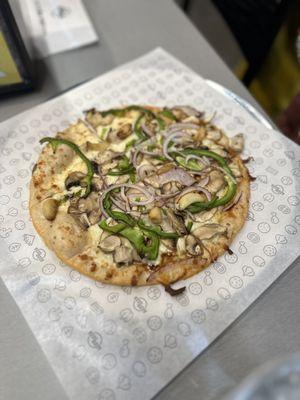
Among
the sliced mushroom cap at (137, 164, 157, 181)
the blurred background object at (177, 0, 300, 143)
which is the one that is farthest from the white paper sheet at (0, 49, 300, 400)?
the blurred background object at (177, 0, 300, 143)

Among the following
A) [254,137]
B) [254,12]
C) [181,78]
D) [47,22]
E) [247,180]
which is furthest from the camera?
[254,12]

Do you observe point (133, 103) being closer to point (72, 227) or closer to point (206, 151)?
point (206, 151)

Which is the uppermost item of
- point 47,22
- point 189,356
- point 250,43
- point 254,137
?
point 47,22

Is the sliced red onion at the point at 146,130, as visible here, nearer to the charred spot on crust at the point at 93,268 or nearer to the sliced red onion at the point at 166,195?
the sliced red onion at the point at 166,195

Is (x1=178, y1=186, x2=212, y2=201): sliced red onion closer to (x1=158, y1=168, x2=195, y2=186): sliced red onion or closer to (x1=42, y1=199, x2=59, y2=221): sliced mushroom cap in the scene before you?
(x1=158, y1=168, x2=195, y2=186): sliced red onion

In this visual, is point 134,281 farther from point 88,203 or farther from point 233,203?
point 233,203

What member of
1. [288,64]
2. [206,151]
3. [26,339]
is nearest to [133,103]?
[206,151]

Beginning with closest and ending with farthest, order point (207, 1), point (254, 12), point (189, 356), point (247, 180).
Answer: point (189, 356) → point (247, 180) → point (254, 12) → point (207, 1)

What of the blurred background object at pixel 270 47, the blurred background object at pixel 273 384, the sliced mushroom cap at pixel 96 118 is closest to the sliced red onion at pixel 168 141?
the sliced mushroom cap at pixel 96 118
